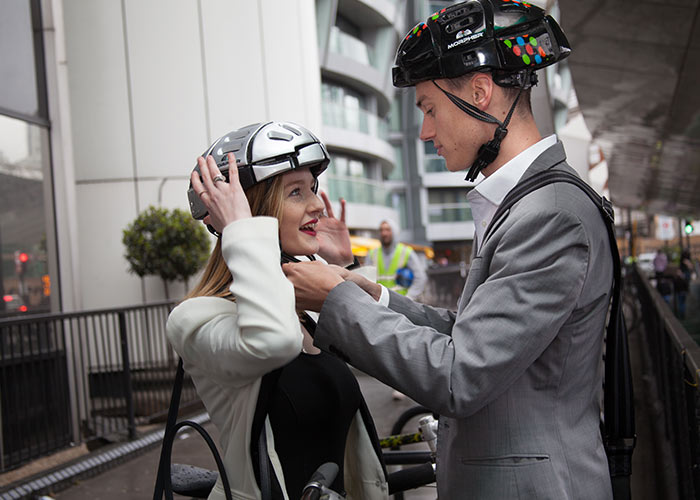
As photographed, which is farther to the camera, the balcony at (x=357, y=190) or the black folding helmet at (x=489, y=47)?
the balcony at (x=357, y=190)

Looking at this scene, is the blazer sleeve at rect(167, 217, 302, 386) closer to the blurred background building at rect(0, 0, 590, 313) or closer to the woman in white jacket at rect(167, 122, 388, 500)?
the woman in white jacket at rect(167, 122, 388, 500)

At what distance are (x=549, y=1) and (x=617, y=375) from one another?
9.43 metres

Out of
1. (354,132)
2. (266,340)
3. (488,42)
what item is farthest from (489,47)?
(354,132)

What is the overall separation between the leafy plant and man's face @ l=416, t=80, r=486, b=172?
28.3 ft

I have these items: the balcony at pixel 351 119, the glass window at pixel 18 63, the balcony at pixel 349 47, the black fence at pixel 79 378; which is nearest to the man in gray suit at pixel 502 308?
the black fence at pixel 79 378

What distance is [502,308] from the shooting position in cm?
154

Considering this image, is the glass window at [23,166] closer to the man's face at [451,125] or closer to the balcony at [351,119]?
the man's face at [451,125]

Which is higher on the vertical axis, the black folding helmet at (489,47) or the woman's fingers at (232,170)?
the black folding helmet at (489,47)

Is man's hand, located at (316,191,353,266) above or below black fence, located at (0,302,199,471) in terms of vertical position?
above

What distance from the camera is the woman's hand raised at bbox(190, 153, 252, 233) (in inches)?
69.5

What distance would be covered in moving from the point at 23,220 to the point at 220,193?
6.99m

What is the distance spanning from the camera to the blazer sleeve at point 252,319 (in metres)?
1.64

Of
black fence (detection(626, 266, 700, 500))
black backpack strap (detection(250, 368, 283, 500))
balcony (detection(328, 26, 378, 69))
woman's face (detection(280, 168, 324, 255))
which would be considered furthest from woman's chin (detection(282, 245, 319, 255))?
balcony (detection(328, 26, 378, 69))

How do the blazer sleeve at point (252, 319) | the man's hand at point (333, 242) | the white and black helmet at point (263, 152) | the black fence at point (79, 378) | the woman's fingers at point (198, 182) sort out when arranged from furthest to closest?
the black fence at point (79, 378), the man's hand at point (333, 242), the white and black helmet at point (263, 152), the woman's fingers at point (198, 182), the blazer sleeve at point (252, 319)
